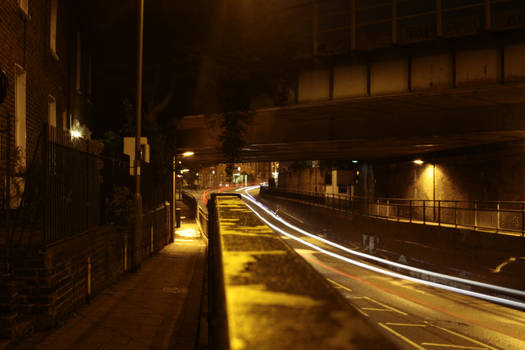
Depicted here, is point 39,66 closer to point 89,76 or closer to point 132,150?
point 132,150

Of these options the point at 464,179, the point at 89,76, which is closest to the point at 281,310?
the point at 89,76

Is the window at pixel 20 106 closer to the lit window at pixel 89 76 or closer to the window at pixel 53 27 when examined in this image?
the window at pixel 53 27

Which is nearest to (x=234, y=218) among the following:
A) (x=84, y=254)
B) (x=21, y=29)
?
(x=84, y=254)

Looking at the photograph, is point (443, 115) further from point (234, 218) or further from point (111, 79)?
point (234, 218)

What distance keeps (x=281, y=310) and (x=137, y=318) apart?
736 centimetres

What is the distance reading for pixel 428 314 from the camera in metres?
14.5

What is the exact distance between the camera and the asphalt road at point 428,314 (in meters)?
11.3

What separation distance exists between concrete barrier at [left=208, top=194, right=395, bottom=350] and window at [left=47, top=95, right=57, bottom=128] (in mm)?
13187

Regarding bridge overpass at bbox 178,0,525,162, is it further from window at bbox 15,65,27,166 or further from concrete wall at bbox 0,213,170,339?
concrete wall at bbox 0,213,170,339

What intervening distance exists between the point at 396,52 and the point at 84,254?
1511cm

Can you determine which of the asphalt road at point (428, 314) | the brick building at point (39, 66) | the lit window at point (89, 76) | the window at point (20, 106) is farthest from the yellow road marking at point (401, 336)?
the lit window at point (89, 76)

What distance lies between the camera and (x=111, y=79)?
64.7ft

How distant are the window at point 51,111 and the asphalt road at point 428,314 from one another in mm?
10894

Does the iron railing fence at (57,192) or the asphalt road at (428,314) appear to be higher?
the iron railing fence at (57,192)
